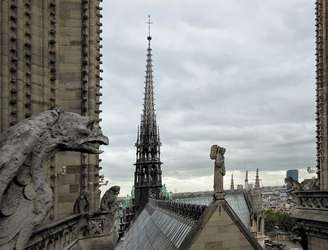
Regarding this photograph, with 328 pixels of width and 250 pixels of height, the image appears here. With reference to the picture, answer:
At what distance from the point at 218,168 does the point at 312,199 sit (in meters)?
7.28

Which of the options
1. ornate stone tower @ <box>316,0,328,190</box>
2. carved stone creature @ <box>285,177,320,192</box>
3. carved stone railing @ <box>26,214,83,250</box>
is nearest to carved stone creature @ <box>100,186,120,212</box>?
carved stone railing @ <box>26,214,83,250</box>

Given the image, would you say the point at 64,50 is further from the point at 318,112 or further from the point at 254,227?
the point at 254,227

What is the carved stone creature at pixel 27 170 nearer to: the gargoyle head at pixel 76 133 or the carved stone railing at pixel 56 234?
the gargoyle head at pixel 76 133

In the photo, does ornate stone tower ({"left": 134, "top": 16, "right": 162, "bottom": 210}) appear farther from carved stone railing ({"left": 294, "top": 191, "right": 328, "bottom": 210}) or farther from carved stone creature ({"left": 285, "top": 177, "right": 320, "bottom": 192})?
carved stone railing ({"left": 294, "top": 191, "right": 328, "bottom": 210})

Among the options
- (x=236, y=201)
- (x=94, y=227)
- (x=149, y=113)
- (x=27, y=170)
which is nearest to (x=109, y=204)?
(x=94, y=227)

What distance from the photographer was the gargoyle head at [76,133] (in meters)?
Answer: 5.81

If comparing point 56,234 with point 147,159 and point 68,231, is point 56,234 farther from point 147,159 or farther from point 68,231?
point 147,159

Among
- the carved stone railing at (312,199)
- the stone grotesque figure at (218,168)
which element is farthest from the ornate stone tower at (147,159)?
the carved stone railing at (312,199)

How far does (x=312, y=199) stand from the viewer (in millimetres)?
14422

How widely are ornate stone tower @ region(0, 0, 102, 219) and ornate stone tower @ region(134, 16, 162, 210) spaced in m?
61.9

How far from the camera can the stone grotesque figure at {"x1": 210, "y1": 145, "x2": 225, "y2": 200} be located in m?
21.5

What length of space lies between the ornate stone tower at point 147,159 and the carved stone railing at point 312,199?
60.2 metres

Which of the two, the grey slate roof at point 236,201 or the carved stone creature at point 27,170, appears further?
the grey slate roof at point 236,201

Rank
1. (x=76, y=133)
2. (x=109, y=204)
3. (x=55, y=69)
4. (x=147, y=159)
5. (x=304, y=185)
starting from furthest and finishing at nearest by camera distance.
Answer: (x=147, y=159), (x=109, y=204), (x=304, y=185), (x=55, y=69), (x=76, y=133)
